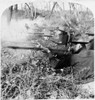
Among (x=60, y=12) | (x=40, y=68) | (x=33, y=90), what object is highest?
(x=60, y=12)

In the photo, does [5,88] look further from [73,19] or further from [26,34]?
[73,19]

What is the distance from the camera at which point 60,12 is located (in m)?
2.10

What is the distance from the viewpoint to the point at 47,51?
2.11 meters

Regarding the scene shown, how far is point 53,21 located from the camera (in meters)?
2.10

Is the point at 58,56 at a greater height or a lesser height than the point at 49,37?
lesser

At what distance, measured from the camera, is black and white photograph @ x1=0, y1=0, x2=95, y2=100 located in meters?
2.07

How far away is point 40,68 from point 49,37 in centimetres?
23

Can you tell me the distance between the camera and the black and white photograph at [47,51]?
2.07 m

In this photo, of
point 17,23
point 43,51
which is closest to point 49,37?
Result: point 43,51

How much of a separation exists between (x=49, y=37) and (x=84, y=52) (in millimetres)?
279

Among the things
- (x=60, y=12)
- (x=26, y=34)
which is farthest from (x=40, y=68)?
(x=60, y=12)

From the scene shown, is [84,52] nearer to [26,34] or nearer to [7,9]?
[26,34]

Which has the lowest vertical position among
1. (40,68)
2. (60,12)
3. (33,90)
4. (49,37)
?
(33,90)

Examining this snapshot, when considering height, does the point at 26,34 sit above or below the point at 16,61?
above
